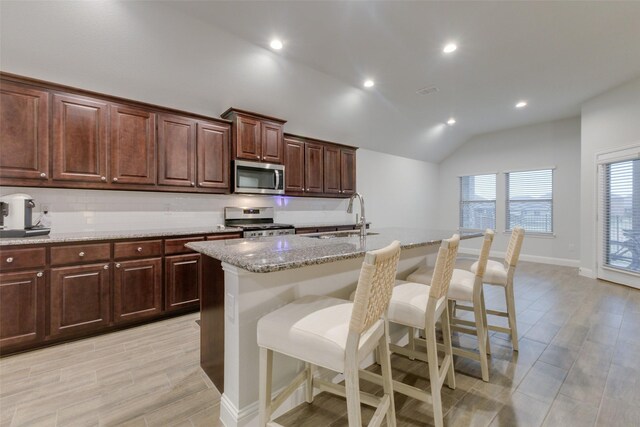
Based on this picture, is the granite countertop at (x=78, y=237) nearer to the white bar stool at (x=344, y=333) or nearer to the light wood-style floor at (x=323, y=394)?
the light wood-style floor at (x=323, y=394)

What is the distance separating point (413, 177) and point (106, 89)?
256 inches

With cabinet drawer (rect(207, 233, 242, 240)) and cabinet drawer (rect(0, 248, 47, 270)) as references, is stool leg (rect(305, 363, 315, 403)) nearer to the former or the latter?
cabinet drawer (rect(207, 233, 242, 240))

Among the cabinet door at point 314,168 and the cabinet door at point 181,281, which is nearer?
the cabinet door at point 181,281

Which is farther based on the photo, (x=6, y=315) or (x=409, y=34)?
(x=409, y=34)

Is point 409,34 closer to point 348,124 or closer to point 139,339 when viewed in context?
point 348,124

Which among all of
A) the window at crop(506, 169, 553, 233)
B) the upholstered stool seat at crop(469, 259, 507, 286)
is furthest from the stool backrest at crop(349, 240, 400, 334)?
the window at crop(506, 169, 553, 233)

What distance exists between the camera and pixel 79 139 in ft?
8.96

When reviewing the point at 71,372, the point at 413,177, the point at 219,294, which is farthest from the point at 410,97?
the point at 71,372

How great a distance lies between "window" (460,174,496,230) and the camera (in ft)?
23.3

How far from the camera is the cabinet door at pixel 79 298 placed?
243cm

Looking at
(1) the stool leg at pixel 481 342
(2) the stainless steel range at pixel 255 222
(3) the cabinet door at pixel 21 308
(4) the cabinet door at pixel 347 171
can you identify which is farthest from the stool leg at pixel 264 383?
(4) the cabinet door at pixel 347 171

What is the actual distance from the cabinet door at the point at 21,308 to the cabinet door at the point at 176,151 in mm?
1417

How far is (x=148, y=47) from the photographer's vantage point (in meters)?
2.75

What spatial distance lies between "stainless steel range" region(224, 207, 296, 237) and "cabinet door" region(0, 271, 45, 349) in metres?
1.95
